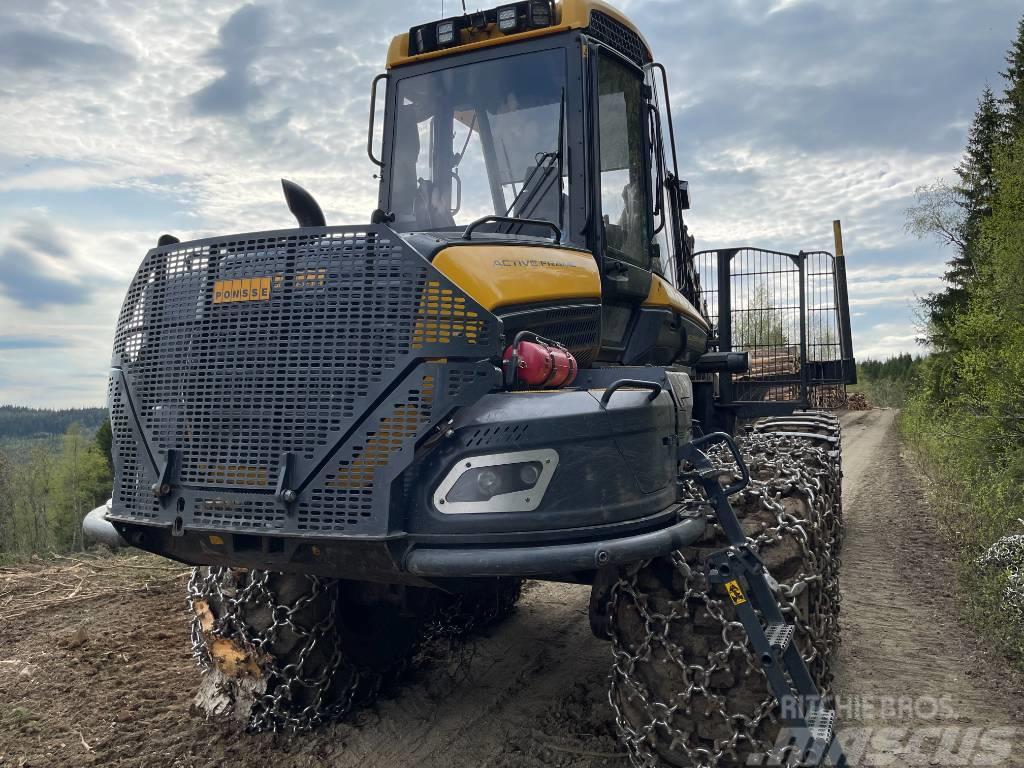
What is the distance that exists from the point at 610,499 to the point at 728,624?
2.16 feet

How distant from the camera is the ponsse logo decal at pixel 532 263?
312 centimetres

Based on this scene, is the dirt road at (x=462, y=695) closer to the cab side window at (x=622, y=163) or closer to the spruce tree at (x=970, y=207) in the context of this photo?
the cab side window at (x=622, y=163)

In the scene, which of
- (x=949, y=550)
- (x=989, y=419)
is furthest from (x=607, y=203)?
(x=989, y=419)

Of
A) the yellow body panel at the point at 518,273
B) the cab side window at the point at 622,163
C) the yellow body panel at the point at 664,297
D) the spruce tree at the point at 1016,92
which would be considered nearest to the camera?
the yellow body panel at the point at 518,273

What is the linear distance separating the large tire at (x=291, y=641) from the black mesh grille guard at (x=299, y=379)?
95 centimetres

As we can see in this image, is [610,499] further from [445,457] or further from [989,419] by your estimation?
[989,419]

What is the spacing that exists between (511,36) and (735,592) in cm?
290

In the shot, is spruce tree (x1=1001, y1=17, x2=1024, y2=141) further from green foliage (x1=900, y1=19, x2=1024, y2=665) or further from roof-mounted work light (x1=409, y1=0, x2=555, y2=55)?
roof-mounted work light (x1=409, y1=0, x2=555, y2=55)

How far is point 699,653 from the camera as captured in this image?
9.38 feet

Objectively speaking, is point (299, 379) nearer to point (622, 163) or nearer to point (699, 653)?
point (699, 653)

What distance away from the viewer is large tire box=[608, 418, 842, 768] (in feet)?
9.27

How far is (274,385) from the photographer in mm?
2801

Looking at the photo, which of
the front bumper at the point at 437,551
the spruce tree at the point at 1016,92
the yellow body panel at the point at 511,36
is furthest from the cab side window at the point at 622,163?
the spruce tree at the point at 1016,92

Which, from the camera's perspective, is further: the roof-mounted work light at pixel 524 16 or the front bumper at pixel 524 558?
the roof-mounted work light at pixel 524 16
